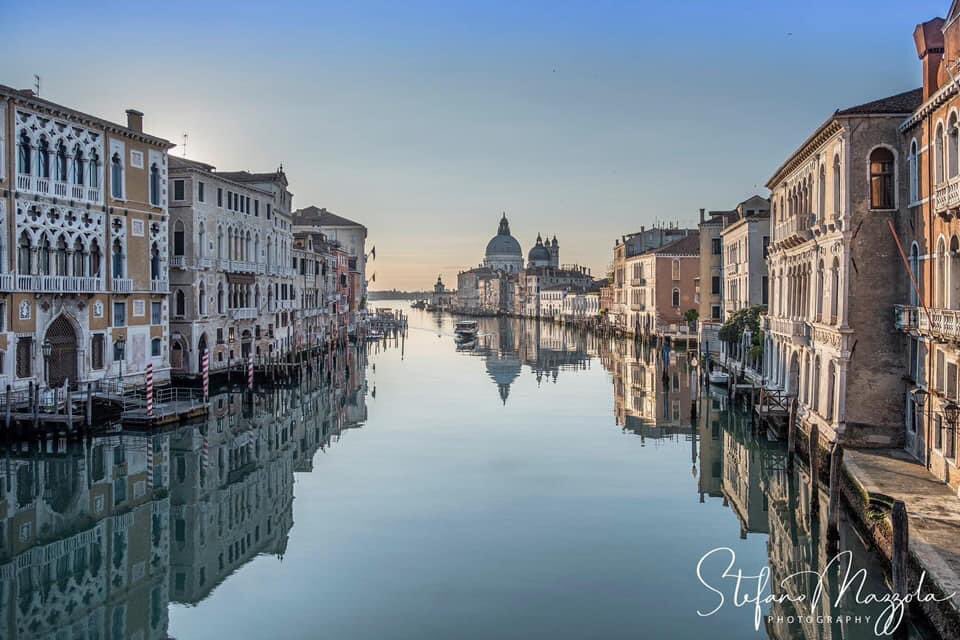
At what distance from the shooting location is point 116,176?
917 inches

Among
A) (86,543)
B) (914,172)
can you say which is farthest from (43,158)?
(914,172)

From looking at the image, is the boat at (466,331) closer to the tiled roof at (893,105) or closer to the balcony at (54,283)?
the balcony at (54,283)

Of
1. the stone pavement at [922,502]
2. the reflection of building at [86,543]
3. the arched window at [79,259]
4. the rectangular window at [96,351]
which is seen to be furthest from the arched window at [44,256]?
the stone pavement at [922,502]

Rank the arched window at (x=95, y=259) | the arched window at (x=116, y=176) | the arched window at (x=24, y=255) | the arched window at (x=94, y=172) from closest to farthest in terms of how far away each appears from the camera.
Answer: the arched window at (x=24, y=255) < the arched window at (x=94, y=172) < the arched window at (x=95, y=259) < the arched window at (x=116, y=176)

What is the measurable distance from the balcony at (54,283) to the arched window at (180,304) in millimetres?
5399

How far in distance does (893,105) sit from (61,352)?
19.2m

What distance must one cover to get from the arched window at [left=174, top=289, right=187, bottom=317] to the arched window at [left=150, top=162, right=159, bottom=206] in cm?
384

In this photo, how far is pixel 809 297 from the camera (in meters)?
18.3

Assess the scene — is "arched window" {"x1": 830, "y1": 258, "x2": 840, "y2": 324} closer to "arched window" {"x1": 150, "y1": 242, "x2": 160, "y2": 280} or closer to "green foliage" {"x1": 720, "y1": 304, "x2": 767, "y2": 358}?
"green foliage" {"x1": 720, "y1": 304, "x2": 767, "y2": 358}

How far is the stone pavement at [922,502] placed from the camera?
8.48 m

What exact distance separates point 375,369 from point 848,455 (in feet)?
89.1

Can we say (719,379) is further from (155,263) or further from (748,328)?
(155,263)

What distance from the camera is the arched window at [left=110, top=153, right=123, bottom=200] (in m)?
23.0

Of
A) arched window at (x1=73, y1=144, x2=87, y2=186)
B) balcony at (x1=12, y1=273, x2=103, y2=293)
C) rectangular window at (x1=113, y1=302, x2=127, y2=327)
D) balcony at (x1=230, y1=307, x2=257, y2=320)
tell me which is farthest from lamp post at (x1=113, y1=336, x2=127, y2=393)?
balcony at (x1=230, y1=307, x2=257, y2=320)
